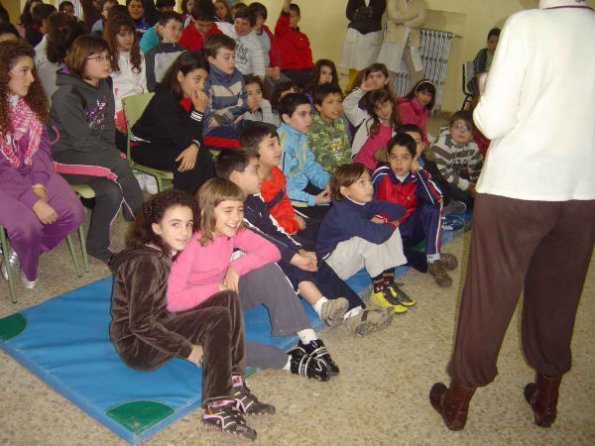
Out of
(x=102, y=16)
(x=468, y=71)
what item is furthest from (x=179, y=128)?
(x=468, y=71)

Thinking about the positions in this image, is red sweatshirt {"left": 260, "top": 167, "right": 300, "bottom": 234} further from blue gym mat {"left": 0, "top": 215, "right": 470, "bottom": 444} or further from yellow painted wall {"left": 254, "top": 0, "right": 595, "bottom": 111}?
yellow painted wall {"left": 254, "top": 0, "right": 595, "bottom": 111}

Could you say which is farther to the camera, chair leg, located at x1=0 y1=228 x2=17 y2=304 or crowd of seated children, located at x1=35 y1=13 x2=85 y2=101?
crowd of seated children, located at x1=35 y1=13 x2=85 y2=101

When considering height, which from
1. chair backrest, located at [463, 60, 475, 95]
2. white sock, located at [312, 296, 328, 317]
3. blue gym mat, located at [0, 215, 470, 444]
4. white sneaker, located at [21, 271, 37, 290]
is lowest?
white sneaker, located at [21, 271, 37, 290]

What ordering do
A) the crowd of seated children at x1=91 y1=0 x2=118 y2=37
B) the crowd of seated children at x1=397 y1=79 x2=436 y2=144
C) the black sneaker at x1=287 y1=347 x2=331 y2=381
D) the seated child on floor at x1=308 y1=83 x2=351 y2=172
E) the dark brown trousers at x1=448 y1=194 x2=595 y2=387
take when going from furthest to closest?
the crowd of seated children at x1=91 y1=0 x2=118 y2=37 < the crowd of seated children at x1=397 y1=79 x2=436 y2=144 < the seated child on floor at x1=308 y1=83 x2=351 y2=172 < the black sneaker at x1=287 y1=347 x2=331 y2=381 < the dark brown trousers at x1=448 y1=194 x2=595 y2=387

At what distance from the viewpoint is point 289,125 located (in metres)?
3.67

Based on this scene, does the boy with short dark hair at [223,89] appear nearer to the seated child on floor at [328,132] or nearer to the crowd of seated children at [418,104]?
the seated child on floor at [328,132]

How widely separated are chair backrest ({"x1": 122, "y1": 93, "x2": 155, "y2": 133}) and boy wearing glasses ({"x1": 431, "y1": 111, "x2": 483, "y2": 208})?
6.66 feet

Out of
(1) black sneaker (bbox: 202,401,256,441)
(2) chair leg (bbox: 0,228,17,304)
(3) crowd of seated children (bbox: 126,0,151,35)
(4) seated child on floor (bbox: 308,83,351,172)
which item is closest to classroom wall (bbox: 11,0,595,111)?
(3) crowd of seated children (bbox: 126,0,151,35)

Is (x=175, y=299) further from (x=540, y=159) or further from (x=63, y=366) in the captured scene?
(x=540, y=159)

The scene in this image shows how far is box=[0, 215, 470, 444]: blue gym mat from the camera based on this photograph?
2084 millimetres

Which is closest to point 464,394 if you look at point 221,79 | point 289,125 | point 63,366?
point 63,366

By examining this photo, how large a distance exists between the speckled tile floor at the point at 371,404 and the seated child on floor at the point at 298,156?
3.17ft

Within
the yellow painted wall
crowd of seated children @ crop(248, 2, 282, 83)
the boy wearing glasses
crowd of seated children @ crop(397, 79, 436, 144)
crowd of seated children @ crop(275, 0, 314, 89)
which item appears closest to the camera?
the boy wearing glasses

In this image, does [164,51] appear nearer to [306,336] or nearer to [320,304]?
[320,304]
